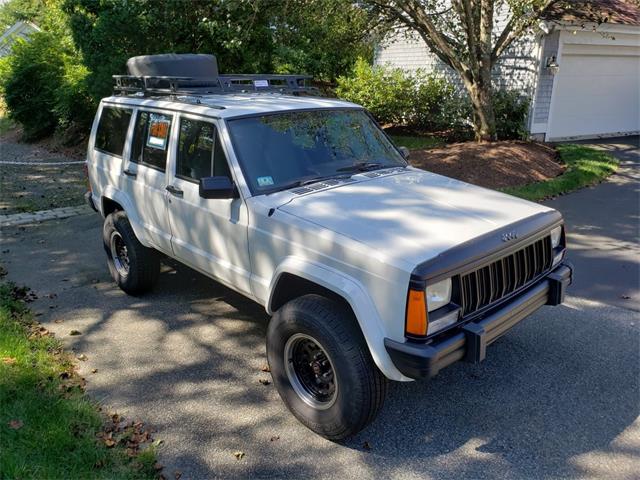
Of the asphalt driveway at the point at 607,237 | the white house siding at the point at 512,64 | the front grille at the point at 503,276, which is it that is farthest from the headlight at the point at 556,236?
the white house siding at the point at 512,64

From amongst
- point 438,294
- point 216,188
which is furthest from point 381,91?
point 438,294

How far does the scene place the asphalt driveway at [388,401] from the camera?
3143mm

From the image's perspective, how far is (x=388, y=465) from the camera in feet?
10.3

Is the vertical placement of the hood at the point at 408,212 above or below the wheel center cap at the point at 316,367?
above

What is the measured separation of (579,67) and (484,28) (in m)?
4.72

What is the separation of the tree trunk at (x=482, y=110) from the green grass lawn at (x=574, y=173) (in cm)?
160

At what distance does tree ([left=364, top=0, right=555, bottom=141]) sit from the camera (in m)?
10.5

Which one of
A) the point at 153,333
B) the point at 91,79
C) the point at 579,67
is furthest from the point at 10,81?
the point at 579,67

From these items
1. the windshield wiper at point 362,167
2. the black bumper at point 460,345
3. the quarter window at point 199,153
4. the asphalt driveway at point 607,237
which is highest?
the quarter window at point 199,153

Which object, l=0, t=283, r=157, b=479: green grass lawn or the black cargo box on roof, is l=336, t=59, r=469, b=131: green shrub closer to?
the black cargo box on roof

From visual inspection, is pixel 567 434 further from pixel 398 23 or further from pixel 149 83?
pixel 398 23

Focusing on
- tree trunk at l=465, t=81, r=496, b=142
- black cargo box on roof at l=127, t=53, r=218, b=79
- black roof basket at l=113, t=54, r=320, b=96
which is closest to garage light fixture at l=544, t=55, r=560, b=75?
tree trunk at l=465, t=81, r=496, b=142

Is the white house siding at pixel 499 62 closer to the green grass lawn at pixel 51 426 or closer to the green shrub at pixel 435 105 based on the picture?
the green shrub at pixel 435 105

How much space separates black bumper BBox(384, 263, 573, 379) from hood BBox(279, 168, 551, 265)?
1.48 ft
